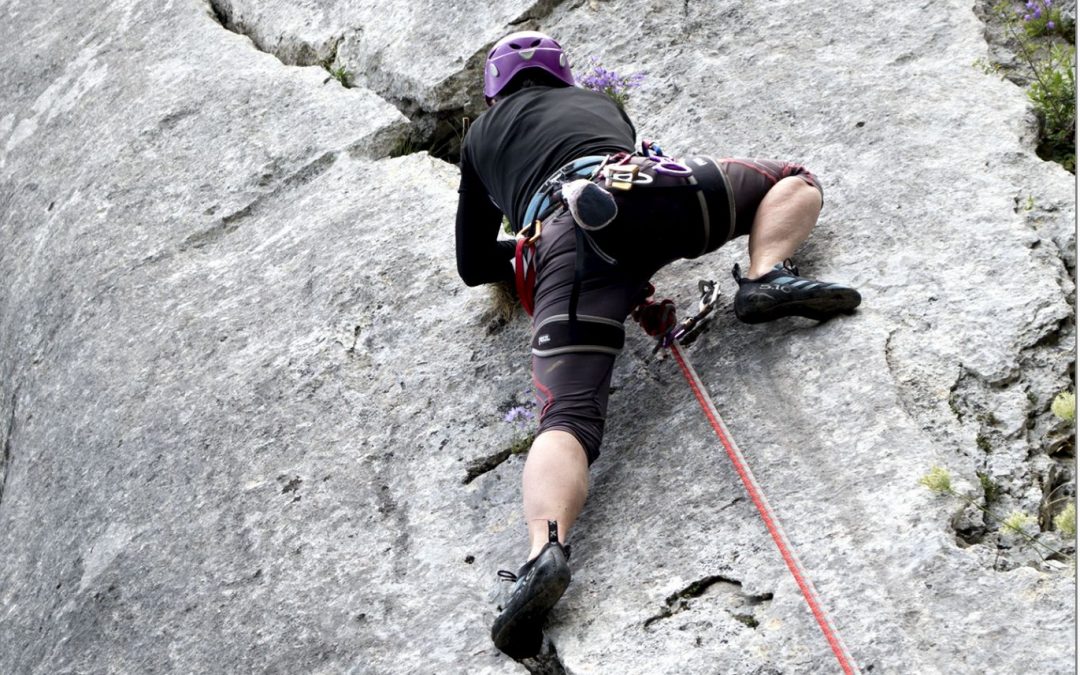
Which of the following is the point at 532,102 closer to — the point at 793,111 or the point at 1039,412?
the point at 793,111

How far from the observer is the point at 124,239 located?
7.21 m

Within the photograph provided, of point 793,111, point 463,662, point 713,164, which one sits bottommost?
point 463,662

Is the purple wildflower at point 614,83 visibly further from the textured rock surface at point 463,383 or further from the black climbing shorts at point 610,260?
the black climbing shorts at point 610,260

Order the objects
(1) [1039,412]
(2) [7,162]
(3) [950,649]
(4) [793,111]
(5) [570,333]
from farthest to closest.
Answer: (2) [7,162] → (4) [793,111] → (5) [570,333] → (1) [1039,412] → (3) [950,649]

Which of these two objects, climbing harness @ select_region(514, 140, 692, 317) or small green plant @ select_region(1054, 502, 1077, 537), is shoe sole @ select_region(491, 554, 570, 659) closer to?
climbing harness @ select_region(514, 140, 692, 317)

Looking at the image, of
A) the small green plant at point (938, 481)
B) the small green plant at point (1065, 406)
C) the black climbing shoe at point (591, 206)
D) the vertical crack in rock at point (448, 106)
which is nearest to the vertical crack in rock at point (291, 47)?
the vertical crack in rock at point (448, 106)

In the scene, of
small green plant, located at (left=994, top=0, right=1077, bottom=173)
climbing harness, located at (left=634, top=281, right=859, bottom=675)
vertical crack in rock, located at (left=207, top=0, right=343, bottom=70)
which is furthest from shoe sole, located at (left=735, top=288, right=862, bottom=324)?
vertical crack in rock, located at (left=207, top=0, right=343, bottom=70)

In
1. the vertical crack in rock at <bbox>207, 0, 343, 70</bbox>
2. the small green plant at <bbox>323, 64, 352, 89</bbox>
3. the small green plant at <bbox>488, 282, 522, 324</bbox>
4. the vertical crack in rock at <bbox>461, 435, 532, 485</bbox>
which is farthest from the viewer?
the vertical crack in rock at <bbox>207, 0, 343, 70</bbox>

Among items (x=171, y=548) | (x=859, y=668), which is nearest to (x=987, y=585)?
(x=859, y=668)

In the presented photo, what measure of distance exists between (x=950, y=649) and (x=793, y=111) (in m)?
3.17

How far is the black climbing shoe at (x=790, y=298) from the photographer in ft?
15.6

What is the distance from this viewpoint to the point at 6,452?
689 centimetres

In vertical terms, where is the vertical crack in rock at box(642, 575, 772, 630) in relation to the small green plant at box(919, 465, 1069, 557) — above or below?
below

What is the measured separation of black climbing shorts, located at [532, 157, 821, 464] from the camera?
469cm
